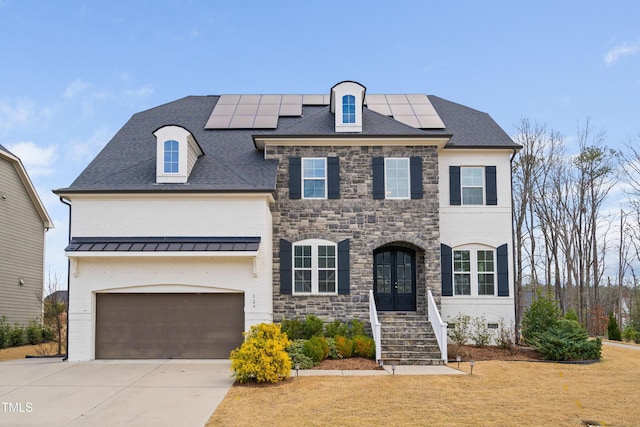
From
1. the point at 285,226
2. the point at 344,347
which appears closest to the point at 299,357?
the point at 344,347

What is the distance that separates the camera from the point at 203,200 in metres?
16.7

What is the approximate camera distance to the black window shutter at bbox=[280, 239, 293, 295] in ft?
59.3

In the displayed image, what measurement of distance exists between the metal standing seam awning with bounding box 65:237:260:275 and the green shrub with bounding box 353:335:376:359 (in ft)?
11.8

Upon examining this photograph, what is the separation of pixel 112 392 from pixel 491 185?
13.1 m

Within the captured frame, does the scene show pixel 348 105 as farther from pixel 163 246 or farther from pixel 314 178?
pixel 163 246

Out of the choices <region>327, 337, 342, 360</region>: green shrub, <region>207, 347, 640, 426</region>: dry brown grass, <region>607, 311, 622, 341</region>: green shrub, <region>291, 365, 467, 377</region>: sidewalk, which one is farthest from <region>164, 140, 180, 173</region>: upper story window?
<region>607, 311, 622, 341</region>: green shrub

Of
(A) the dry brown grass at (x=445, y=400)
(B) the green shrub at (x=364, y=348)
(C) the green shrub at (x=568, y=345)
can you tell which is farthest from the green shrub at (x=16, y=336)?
(C) the green shrub at (x=568, y=345)

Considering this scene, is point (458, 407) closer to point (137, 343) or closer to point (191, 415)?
point (191, 415)

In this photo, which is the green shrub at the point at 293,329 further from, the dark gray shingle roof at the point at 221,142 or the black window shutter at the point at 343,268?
the dark gray shingle roof at the point at 221,142

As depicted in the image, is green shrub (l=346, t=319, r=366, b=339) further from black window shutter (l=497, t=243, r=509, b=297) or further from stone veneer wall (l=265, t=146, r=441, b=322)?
black window shutter (l=497, t=243, r=509, b=297)

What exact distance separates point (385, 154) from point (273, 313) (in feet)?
19.7

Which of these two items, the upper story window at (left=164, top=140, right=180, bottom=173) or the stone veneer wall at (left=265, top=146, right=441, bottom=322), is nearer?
the upper story window at (left=164, top=140, right=180, bottom=173)

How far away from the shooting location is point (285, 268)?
18172mm

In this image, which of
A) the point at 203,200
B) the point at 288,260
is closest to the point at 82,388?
the point at 203,200
